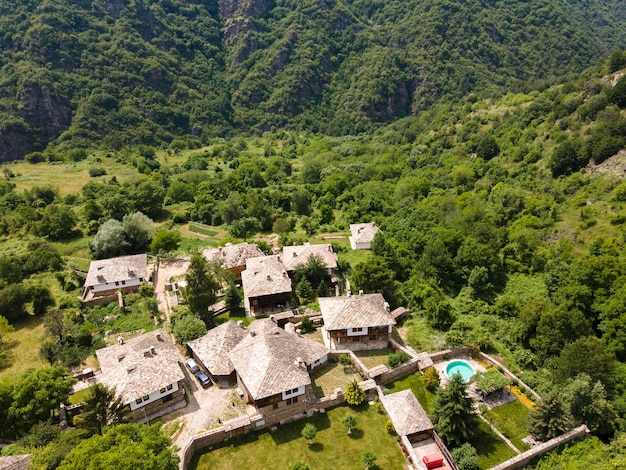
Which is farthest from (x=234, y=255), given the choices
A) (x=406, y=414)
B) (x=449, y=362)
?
(x=406, y=414)

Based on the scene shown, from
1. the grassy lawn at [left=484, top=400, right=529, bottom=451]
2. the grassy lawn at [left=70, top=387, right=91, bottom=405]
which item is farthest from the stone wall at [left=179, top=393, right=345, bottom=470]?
the grassy lawn at [left=484, top=400, right=529, bottom=451]

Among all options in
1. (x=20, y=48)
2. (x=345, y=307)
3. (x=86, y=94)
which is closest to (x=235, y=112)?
Result: (x=86, y=94)

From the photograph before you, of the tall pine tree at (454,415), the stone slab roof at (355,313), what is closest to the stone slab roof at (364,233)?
the stone slab roof at (355,313)

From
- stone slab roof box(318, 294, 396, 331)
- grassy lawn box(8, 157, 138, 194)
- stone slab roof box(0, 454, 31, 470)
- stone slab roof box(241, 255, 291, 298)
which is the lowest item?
stone slab roof box(0, 454, 31, 470)

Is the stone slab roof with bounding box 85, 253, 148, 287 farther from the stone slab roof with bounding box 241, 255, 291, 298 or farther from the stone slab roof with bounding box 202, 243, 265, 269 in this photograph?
the stone slab roof with bounding box 241, 255, 291, 298

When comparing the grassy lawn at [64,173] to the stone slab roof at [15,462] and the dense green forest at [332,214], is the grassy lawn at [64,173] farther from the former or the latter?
the stone slab roof at [15,462]

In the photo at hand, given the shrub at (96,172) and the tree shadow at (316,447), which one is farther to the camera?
the shrub at (96,172)
